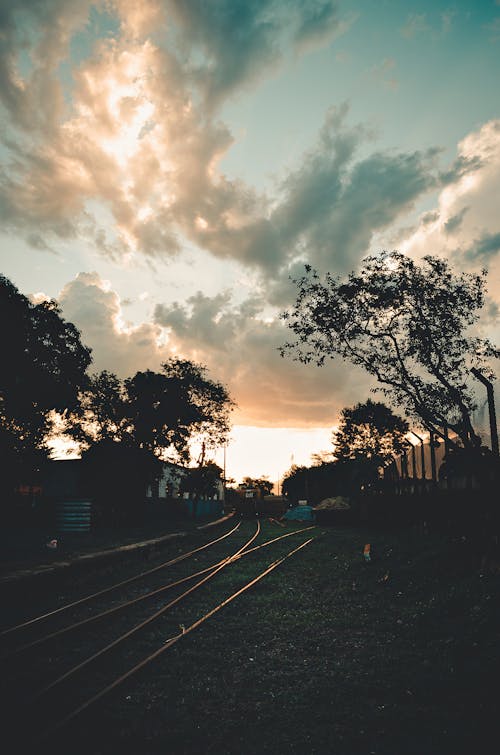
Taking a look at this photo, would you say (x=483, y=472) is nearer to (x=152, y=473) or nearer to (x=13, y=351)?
(x=13, y=351)

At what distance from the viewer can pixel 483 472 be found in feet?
31.3

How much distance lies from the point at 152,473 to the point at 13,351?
17.8m

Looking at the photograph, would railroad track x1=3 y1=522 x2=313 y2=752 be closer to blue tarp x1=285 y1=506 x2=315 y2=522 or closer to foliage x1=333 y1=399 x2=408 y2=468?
blue tarp x1=285 y1=506 x2=315 y2=522

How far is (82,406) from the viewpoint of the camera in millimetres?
40031

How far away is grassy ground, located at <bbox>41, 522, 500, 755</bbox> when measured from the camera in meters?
4.36

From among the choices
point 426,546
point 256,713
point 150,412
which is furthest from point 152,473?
point 256,713

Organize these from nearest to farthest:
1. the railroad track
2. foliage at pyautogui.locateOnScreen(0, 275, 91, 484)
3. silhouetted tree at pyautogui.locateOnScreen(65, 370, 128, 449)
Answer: the railroad track < foliage at pyautogui.locateOnScreen(0, 275, 91, 484) < silhouetted tree at pyautogui.locateOnScreen(65, 370, 128, 449)

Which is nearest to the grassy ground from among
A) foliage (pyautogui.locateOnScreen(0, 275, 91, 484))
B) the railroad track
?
the railroad track

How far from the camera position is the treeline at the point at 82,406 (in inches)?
1038

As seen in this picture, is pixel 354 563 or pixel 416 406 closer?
pixel 354 563

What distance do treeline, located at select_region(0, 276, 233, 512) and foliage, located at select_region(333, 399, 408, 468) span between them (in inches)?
1164

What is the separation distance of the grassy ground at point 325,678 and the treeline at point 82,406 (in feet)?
66.4

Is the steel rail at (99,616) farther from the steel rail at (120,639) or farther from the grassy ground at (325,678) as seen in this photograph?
the grassy ground at (325,678)

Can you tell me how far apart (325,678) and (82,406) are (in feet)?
122
